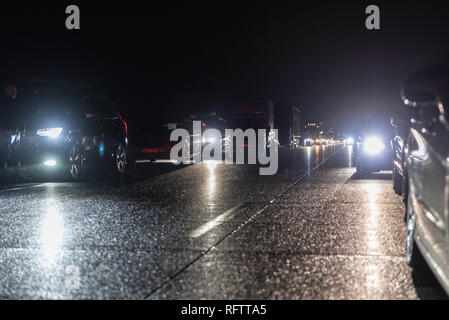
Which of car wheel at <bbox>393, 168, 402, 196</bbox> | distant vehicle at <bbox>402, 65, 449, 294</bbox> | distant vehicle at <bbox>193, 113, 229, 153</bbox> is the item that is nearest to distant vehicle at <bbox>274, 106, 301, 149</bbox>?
distant vehicle at <bbox>193, 113, 229, 153</bbox>

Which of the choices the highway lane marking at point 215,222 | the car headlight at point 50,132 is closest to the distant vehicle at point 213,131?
the car headlight at point 50,132

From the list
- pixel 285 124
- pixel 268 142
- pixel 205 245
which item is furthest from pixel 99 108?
pixel 285 124

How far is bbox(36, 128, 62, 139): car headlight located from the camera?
15.1 meters

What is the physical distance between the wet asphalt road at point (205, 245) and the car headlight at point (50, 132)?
2461mm

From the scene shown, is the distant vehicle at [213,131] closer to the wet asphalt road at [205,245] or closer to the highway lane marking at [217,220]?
the wet asphalt road at [205,245]

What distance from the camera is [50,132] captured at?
1515cm

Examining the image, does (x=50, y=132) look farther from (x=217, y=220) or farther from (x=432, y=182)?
(x=432, y=182)

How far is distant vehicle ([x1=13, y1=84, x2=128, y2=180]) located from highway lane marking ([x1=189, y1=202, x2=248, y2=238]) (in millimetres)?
6255

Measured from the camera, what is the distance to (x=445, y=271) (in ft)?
13.3
